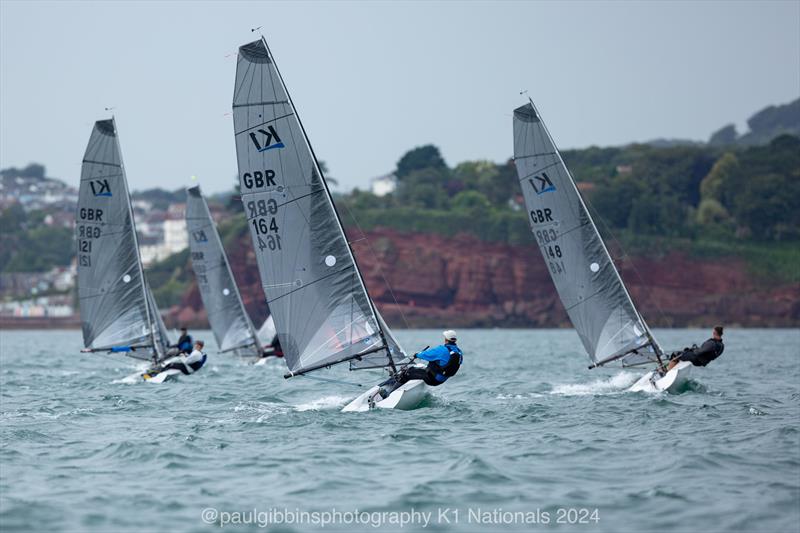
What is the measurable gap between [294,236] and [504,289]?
279 feet

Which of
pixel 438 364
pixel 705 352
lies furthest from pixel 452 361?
pixel 705 352

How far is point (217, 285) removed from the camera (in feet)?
138

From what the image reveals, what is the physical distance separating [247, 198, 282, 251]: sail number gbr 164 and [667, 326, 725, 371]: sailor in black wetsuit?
867cm

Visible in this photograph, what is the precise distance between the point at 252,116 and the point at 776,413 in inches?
416

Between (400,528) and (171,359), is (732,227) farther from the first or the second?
(400,528)

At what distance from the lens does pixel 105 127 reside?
31484 mm

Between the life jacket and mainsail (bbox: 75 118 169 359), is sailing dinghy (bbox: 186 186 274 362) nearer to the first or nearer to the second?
mainsail (bbox: 75 118 169 359)

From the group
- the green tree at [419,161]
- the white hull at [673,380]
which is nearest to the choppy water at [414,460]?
the white hull at [673,380]

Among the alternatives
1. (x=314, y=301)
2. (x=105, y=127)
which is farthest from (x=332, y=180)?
(x=314, y=301)

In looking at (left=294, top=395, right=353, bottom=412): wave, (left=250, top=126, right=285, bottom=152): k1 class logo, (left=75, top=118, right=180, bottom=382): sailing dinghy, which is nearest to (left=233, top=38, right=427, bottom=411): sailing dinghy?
(left=250, top=126, right=285, bottom=152): k1 class logo

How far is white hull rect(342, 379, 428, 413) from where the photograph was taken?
2072 centimetres

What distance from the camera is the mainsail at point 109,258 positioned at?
31.5 metres

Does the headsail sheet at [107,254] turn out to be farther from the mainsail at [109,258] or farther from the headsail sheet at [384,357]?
the headsail sheet at [384,357]

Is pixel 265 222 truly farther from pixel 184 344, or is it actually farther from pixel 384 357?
pixel 184 344
